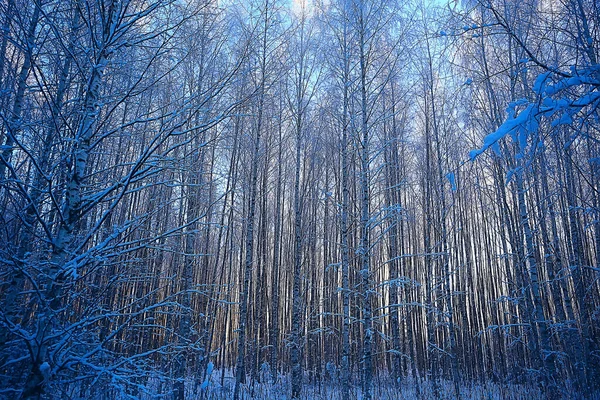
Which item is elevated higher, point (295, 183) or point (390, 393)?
point (295, 183)

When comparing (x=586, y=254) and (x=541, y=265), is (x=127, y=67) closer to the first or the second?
(x=586, y=254)

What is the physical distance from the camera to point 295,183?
10367mm

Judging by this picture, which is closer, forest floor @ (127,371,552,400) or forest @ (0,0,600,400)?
forest @ (0,0,600,400)

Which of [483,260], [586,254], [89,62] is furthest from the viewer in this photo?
[483,260]

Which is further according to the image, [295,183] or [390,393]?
[295,183]

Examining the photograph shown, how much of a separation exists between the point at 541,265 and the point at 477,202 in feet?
12.9

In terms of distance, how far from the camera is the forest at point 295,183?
2900 millimetres

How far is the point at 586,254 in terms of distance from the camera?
28.9 ft

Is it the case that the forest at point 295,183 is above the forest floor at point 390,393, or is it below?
above

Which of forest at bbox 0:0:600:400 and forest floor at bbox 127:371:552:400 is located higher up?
forest at bbox 0:0:600:400

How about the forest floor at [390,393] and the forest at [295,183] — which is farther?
the forest floor at [390,393]

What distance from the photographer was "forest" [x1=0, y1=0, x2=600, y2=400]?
290 cm

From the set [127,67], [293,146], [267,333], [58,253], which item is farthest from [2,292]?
[267,333]

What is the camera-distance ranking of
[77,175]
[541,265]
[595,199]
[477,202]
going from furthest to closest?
[477,202] < [541,265] < [595,199] < [77,175]
